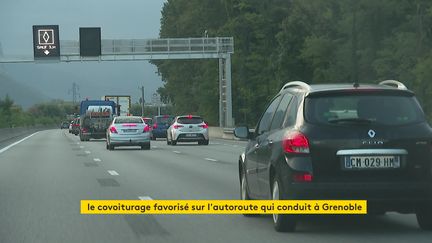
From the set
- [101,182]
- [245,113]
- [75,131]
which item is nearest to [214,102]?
[245,113]

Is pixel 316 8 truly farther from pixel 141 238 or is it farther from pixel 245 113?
pixel 141 238

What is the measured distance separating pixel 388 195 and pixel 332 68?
70.2 m

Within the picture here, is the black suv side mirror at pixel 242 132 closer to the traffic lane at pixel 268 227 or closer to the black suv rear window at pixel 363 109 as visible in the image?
the traffic lane at pixel 268 227

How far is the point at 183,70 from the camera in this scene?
102625mm

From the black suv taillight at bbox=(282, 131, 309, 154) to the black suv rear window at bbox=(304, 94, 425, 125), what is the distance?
0.23 meters

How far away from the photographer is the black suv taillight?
350 inches

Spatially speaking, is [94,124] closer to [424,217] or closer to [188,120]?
[188,120]

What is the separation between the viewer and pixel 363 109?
359 inches

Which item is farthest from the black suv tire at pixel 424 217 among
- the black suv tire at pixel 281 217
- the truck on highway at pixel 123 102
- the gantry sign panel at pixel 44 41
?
the truck on highway at pixel 123 102

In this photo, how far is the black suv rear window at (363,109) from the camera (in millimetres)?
9039

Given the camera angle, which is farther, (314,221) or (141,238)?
(314,221)

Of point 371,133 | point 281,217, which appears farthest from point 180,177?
point 371,133
